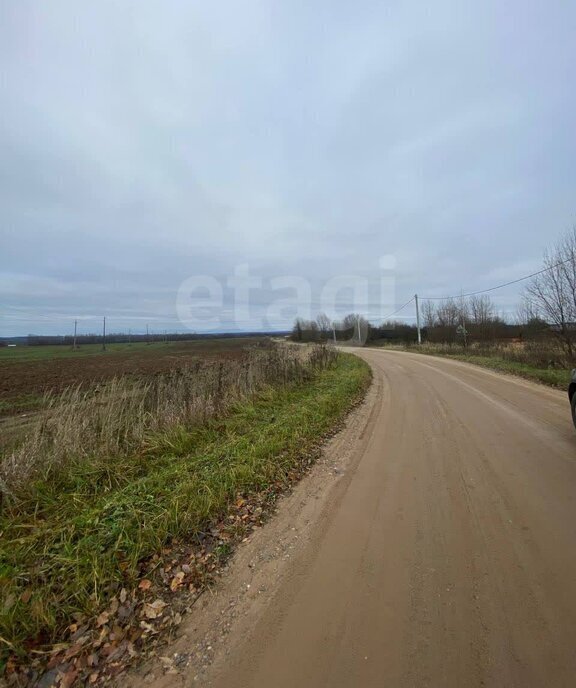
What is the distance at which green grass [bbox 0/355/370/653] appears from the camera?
2.55 metres

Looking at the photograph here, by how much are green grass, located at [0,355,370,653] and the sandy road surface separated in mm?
1104

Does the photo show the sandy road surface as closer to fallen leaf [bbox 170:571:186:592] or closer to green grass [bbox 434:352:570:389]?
fallen leaf [bbox 170:571:186:592]

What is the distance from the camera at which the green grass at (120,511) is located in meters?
2.55

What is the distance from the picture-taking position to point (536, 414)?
7.25 meters

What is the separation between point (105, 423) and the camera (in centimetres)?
589

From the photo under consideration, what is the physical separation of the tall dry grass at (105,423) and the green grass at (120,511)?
0.69ft

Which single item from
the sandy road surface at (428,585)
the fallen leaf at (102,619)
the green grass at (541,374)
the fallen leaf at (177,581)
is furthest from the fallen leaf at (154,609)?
the green grass at (541,374)

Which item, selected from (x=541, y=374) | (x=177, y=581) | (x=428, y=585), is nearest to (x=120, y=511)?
(x=177, y=581)

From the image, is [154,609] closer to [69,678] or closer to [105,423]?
[69,678]

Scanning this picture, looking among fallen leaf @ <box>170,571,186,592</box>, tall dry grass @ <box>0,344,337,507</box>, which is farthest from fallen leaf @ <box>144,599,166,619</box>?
tall dry grass @ <box>0,344,337,507</box>

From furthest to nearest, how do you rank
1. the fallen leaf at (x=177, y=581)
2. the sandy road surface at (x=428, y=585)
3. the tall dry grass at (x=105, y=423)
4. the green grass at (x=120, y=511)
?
the tall dry grass at (x=105, y=423) < the fallen leaf at (x=177, y=581) < the green grass at (x=120, y=511) < the sandy road surface at (x=428, y=585)

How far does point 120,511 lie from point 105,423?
2688 millimetres

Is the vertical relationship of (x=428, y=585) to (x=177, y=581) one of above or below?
above

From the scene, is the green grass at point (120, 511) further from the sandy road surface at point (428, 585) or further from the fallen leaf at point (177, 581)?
the sandy road surface at point (428, 585)
